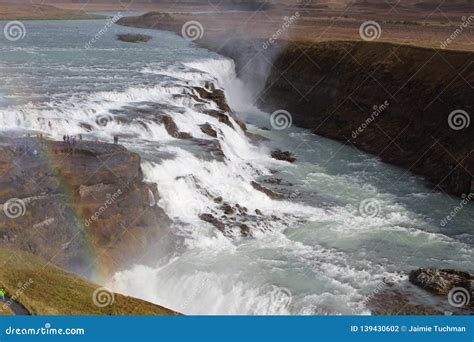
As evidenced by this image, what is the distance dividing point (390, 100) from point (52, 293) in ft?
93.5

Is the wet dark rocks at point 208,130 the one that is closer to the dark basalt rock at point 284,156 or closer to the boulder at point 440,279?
the dark basalt rock at point 284,156

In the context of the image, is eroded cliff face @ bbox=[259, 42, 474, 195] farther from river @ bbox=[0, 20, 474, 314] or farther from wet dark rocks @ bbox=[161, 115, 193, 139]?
wet dark rocks @ bbox=[161, 115, 193, 139]

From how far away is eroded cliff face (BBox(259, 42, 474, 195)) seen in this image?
31.1 meters

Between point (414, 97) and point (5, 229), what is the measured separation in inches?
1035

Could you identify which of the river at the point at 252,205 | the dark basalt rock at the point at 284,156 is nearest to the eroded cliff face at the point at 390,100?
the river at the point at 252,205

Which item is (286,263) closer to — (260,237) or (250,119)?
(260,237)

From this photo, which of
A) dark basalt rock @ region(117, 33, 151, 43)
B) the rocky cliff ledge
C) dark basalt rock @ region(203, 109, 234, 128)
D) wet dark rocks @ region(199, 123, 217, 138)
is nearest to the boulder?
the rocky cliff ledge

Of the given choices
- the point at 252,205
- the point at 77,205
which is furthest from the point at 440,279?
the point at 77,205

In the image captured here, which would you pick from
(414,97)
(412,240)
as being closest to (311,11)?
(414,97)

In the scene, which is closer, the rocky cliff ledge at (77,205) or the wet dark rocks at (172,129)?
the rocky cliff ledge at (77,205)

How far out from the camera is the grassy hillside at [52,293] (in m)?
12.6

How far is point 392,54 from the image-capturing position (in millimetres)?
40594

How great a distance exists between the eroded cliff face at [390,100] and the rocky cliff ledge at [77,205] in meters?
16.7

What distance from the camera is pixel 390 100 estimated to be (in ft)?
121
